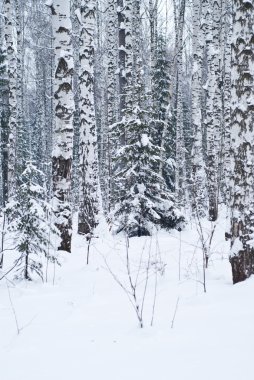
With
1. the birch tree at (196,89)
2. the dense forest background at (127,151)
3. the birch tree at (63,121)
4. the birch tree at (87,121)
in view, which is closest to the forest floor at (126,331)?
the dense forest background at (127,151)

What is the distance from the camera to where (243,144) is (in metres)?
4.51

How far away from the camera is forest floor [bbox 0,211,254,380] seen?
8.54 ft

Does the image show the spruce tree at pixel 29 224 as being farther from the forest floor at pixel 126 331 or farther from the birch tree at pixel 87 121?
the birch tree at pixel 87 121

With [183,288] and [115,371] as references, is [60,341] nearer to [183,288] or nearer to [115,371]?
[115,371]

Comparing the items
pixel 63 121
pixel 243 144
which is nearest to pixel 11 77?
pixel 63 121

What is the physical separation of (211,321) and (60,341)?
4.22ft

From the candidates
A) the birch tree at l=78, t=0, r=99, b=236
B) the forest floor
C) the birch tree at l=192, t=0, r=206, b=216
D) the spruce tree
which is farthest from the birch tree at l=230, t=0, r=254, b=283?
the birch tree at l=192, t=0, r=206, b=216

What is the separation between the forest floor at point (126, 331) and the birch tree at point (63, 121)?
2.12 m

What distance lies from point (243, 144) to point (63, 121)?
3.82m

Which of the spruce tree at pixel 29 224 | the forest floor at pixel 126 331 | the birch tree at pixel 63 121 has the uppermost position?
the birch tree at pixel 63 121

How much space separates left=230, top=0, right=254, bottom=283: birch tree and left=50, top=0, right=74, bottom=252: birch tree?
3.57 m

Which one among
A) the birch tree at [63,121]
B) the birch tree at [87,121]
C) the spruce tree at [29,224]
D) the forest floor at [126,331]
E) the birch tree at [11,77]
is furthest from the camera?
the birch tree at [11,77]

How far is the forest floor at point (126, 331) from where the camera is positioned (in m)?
2.60

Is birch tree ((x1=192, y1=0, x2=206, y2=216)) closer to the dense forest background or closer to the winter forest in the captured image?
the dense forest background
